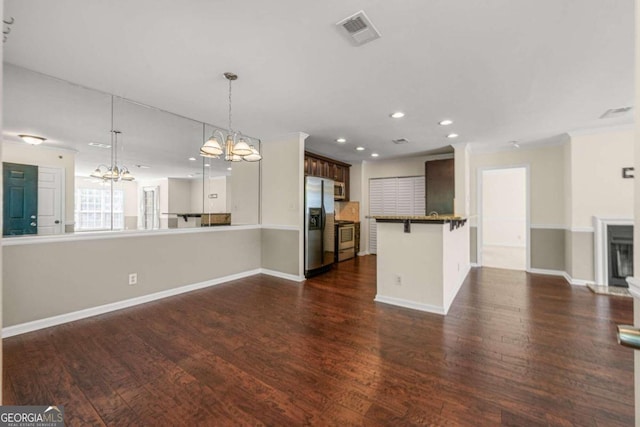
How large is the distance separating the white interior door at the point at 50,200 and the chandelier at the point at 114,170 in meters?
0.35

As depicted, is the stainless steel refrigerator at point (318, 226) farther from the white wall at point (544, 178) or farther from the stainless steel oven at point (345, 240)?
the white wall at point (544, 178)

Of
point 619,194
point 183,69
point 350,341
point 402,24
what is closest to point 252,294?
point 350,341

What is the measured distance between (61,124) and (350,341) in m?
4.17

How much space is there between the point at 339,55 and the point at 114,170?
3184 millimetres

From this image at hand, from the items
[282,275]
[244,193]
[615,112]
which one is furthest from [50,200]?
[615,112]

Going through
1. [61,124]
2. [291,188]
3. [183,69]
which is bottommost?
[291,188]

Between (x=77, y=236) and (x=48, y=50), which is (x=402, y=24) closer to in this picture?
(x=48, y=50)

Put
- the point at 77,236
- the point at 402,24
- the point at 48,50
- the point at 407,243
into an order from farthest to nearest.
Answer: the point at 407,243 → the point at 77,236 → the point at 48,50 → the point at 402,24

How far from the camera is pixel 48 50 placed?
2607 mm

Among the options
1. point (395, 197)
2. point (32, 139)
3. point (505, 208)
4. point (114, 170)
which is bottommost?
point (505, 208)

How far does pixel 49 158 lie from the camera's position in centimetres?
325

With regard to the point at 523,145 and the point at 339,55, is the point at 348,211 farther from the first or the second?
the point at 339,55

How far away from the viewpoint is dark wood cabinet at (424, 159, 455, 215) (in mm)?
5949

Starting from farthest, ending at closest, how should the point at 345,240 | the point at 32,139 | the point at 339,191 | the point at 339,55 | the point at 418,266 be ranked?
the point at 339,191, the point at 345,240, the point at 418,266, the point at 32,139, the point at 339,55
